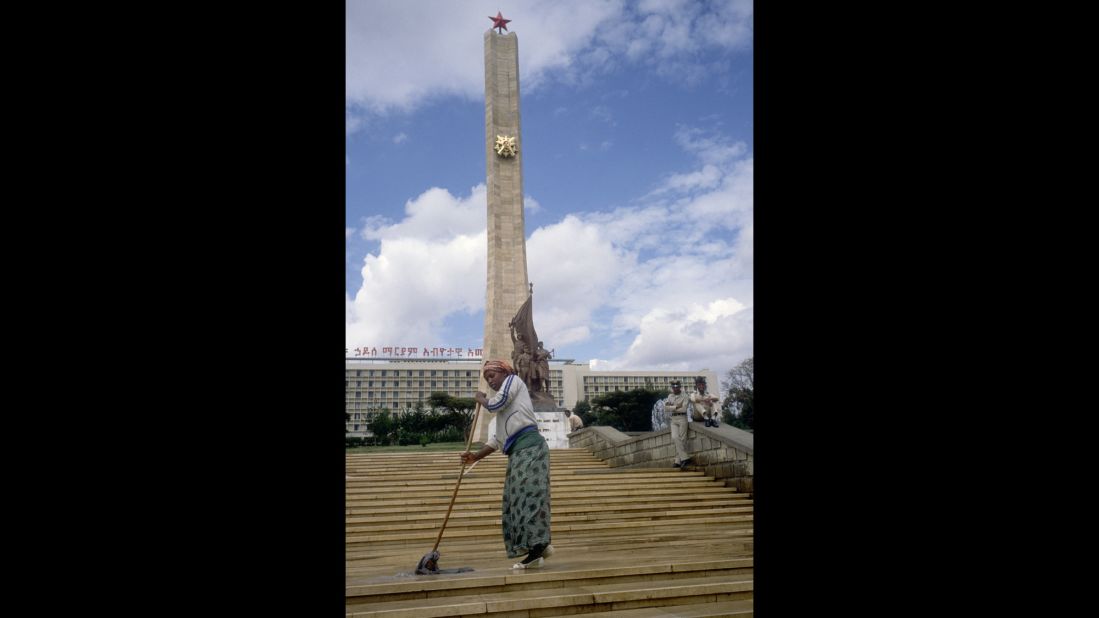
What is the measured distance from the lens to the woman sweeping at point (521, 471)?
5.38 metres

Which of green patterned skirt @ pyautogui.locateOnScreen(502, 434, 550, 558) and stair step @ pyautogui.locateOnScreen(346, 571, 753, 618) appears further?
green patterned skirt @ pyautogui.locateOnScreen(502, 434, 550, 558)

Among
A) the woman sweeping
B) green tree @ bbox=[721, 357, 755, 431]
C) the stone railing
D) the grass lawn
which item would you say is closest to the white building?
green tree @ bbox=[721, 357, 755, 431]

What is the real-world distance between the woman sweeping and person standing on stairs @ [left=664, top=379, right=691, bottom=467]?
6.43 meters

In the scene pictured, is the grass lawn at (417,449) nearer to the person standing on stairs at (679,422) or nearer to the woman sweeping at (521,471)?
the person standing on stairs at (679,422)

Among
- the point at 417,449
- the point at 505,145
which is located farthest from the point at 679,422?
the point at 417,449

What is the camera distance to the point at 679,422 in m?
11.9

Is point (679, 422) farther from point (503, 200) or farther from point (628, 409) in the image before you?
point (628, 409)

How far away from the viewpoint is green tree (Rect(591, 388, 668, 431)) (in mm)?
40250

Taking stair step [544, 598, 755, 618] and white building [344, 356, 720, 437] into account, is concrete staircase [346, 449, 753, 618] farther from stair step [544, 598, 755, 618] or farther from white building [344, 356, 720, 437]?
white building [344, 356, 720, 437]

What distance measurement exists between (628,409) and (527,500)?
35.4 m

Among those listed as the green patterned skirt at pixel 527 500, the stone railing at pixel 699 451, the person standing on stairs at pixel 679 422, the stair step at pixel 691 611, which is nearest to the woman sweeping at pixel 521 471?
the green patterned skirt at pixel 527 500
